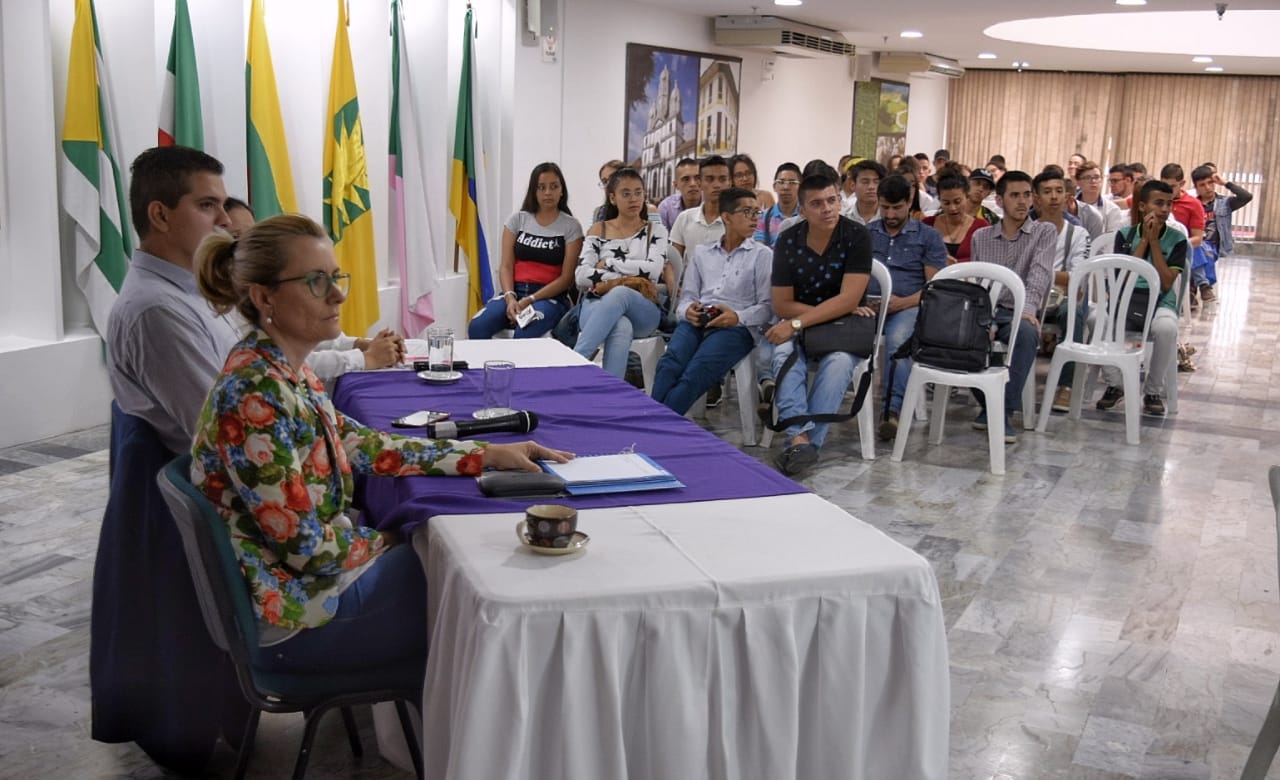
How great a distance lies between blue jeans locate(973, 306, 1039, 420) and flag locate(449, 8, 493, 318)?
341cm

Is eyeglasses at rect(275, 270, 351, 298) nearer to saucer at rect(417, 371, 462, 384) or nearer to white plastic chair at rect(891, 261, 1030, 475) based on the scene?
saucer at rect(417, 371, 462, 384)

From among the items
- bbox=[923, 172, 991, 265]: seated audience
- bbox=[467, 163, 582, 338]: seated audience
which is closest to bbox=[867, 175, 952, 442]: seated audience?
bbox=[923, 172, 991, 265]: seated audience

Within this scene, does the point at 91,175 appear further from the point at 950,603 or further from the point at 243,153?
the point at 950,603

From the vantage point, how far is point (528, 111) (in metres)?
8.34

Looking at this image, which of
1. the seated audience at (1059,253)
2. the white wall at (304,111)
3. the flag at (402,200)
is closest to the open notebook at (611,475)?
the white wall at (304,111)

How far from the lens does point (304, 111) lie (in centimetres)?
640

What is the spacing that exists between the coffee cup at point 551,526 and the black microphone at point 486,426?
740 millimetres

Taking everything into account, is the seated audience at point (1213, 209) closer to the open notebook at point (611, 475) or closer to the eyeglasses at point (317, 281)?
the open notebook at point (611, 475)

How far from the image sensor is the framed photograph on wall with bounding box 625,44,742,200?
9.69 m

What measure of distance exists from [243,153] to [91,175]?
95 cm

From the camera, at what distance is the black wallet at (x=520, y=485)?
2.22 m

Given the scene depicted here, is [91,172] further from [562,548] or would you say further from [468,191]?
[562,548]

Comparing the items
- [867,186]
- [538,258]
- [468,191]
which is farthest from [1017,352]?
[468,191]

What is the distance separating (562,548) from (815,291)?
3.51 metres
